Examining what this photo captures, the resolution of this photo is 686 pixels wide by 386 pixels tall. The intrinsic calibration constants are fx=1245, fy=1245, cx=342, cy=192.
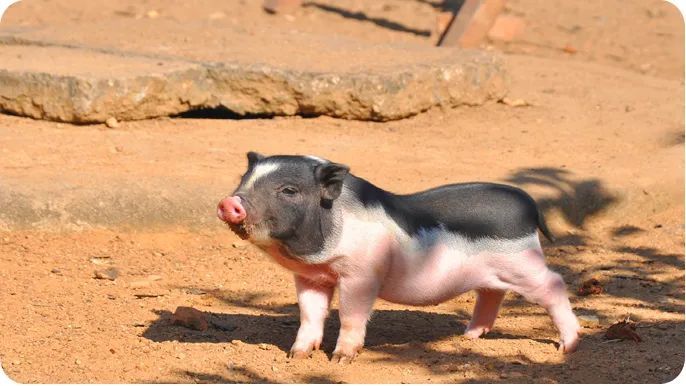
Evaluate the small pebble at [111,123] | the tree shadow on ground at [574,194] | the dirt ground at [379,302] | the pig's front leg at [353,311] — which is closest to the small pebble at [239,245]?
the dirt ground at [379,302]

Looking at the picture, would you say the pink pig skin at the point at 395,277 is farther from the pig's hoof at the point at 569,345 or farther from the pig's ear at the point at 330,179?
the pig's ear at the point at 330,179

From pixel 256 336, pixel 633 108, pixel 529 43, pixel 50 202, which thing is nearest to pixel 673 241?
pixel 633 108

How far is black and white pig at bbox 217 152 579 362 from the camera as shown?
18.5 ft

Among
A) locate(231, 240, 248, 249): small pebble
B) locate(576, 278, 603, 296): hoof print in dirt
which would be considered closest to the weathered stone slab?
locate(231, 240, 248, 249): small pebble

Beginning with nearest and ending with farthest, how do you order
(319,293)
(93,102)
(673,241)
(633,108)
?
(319,293) < (673,241) < (93,102) < (633,108)

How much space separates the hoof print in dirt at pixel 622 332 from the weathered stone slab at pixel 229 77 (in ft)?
14.7

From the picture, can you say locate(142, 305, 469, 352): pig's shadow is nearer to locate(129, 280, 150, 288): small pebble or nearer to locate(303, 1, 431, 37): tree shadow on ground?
locate(129, 280, 150, 288): small pebble

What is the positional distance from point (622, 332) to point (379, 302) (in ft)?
4.89

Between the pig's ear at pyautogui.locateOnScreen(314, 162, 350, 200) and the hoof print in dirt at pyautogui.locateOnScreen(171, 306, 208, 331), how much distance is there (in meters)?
1.15

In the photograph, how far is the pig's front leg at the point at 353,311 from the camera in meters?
5.74

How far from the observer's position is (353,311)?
5.77 m

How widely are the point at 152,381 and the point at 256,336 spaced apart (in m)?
0.94

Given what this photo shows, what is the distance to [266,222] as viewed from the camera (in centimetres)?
555

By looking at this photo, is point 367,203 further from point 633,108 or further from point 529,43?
point 529,43
